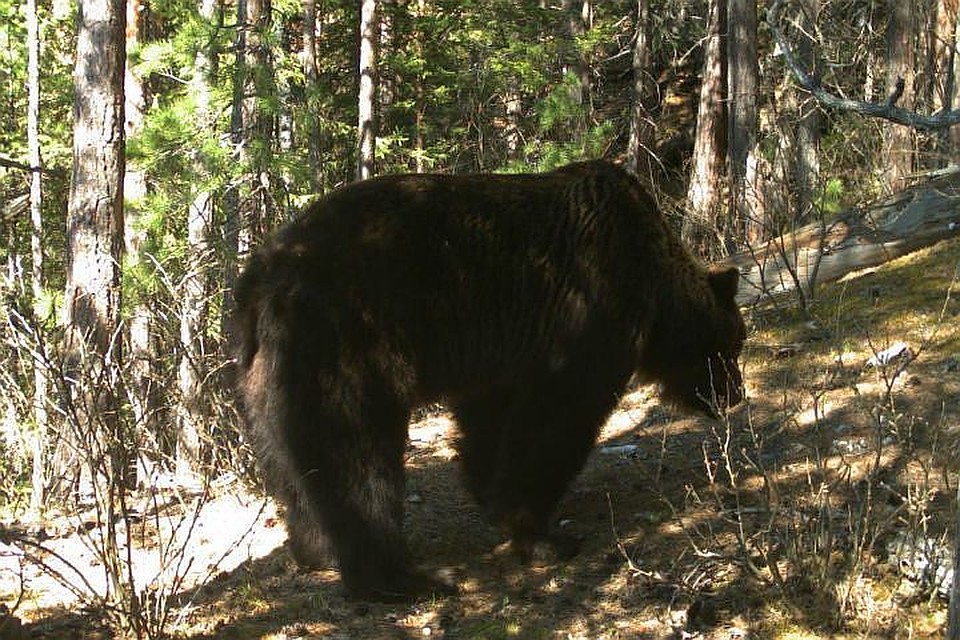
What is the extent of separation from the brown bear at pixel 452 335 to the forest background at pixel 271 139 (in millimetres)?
631

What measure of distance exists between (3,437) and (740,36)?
13.0 meters

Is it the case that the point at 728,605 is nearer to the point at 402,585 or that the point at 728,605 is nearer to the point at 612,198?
the point at 402,585

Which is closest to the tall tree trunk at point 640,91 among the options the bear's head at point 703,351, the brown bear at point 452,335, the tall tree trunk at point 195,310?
the tall tree trunk at point 195,310

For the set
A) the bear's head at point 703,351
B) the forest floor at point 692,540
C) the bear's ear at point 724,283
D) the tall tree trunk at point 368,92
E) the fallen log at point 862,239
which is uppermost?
the tall tree trunk at point 368,92

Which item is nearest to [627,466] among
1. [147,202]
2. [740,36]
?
[147,202]

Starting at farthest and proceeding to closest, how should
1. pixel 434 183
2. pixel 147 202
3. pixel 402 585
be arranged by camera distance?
pixel 147 202, pixel 434 183, pixel 402 585

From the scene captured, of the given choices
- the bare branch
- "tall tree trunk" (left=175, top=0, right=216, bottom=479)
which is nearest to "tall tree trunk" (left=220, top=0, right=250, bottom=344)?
"tall tree trunk" (left=175, top=0, right=216, bottom=479)

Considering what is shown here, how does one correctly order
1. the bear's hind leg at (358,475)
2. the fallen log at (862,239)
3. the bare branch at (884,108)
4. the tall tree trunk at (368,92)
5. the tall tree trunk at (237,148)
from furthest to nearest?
the tall tree trunk at (368,92) → the tall tree trunk at (237,148) → the fallen log at (862,239) → the bear's hind leg at (358,475) → the bare branch at (884,108)

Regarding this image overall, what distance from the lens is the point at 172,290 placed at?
6.25 m

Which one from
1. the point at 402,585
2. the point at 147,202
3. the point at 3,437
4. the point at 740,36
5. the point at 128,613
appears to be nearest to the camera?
the point at 128,613

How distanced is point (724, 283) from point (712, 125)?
1186cm

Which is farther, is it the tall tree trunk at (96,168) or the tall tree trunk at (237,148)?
the tall tree trunk at (237,148)

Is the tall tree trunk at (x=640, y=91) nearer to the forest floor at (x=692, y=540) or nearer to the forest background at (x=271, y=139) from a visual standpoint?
the forest background at (x=271, y=139)

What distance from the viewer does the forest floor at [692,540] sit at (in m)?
5.21
